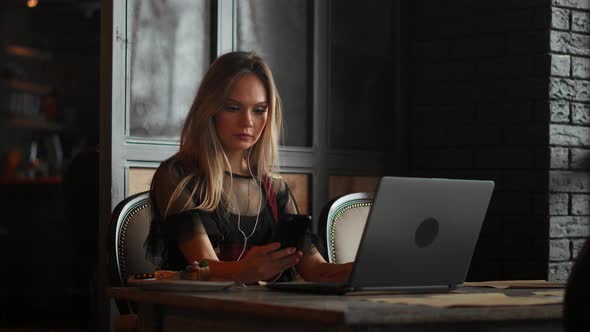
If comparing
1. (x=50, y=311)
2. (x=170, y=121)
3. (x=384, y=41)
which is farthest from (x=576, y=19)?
(x=50, y=311)

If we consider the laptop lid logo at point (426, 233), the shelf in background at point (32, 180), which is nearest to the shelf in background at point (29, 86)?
the shelf in background at point (32, 180)

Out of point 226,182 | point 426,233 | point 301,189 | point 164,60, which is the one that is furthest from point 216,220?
point 301,189

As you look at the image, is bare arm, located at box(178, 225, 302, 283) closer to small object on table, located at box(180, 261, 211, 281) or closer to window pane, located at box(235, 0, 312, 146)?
small object on table, located at box(180, 261, 211, 281)

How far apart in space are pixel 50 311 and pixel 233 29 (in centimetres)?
310

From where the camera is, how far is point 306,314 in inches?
55.1

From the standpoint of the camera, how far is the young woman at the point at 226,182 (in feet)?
7.16

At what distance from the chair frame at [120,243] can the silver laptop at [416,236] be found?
51 centimetres

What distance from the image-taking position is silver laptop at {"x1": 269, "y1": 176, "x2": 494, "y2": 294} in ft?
5.38

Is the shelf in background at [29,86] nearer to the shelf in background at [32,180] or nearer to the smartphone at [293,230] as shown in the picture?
the shelf in background at [32,180]

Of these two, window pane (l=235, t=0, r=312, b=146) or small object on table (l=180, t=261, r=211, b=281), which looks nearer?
small object on table (l=180, t=261, r=211, b=281)

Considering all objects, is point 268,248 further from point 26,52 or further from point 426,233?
point 26,52

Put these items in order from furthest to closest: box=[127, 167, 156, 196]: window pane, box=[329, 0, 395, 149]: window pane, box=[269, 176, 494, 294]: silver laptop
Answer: box=[329, 0, 395, 149]: window pane, box=[127, 167, 156, 196]: window pane, box=[269, 176, 494, 294]: silver laptop

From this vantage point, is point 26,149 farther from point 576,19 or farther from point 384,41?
point 576,19

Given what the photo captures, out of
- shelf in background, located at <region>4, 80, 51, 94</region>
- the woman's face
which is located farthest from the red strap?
shelf in background, located at <region>4, 80, 51, 94</region>
